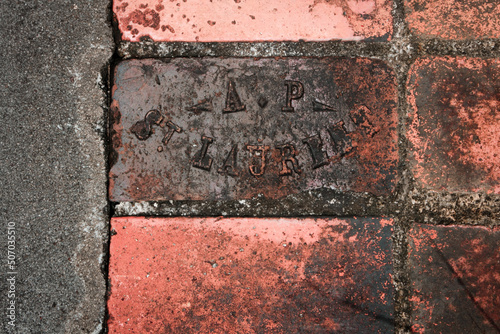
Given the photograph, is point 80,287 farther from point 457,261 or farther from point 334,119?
point 457,261

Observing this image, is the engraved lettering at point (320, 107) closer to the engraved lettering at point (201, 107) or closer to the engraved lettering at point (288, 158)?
the engraved lettering at point (288, 158)

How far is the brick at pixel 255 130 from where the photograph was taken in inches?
26.3

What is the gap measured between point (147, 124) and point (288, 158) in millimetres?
307

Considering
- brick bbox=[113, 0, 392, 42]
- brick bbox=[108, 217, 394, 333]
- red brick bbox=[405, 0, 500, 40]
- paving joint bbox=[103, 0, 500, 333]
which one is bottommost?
brick bbox=[108, 217, 394, 333]

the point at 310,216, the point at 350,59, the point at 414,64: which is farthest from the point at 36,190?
the point at 414,64

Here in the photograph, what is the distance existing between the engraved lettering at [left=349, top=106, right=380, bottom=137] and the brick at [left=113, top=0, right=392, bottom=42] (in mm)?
164

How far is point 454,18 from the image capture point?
0.69m

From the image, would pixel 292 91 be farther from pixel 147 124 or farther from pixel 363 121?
pixel 147 124

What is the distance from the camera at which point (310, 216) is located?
67 cm

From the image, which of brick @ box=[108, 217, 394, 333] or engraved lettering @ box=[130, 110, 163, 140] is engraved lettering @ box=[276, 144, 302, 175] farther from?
engraved lettering @ box=[130, 110, 163, 140]

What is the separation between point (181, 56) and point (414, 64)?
1.65 feet

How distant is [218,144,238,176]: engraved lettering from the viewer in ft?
2.19

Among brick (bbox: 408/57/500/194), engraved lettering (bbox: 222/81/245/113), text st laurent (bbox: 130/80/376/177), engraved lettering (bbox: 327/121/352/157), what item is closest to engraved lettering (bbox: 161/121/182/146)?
text st laurent (bbox: 130/80/376/177)

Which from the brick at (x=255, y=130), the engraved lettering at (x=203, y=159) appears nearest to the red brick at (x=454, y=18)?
the brick at (x=255, y=130)
